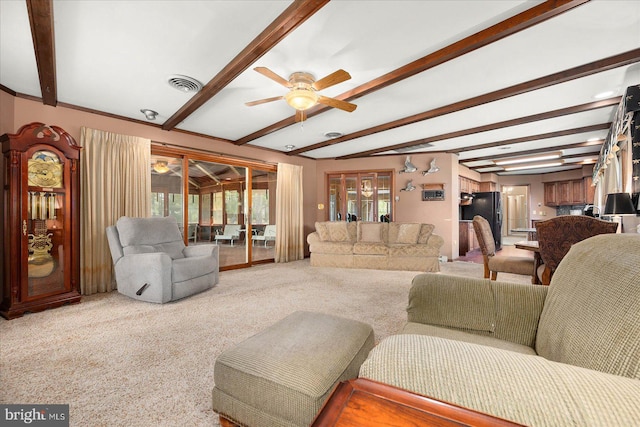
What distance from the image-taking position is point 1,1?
5.95 ft

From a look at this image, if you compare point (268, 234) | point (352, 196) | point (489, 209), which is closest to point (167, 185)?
point (268, 234)

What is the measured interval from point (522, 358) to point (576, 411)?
0.14 meters

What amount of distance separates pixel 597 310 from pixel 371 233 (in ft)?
16.4

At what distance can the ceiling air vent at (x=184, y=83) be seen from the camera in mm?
2811

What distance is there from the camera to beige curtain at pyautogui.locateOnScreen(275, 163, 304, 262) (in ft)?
20.0

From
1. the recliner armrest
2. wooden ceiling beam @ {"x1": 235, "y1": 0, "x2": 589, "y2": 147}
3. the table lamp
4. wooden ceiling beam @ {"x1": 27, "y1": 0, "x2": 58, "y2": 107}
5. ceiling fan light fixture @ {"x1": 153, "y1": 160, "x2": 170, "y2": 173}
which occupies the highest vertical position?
wooden ceiling beam @ {"x1": 235, "y1": 0, "x2": 589, "y2": 147}

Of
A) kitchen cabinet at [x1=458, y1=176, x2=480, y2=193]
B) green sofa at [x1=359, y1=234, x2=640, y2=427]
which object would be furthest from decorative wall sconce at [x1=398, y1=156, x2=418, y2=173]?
green sofa at [x1=359, y1=234, x2=640, y2=427]

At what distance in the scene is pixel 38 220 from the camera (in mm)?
2969

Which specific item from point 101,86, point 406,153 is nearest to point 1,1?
point 101,86

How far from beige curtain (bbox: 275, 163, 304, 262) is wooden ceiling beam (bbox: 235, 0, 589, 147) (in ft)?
10.4

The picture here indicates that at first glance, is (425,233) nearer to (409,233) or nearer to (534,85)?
(409,233)

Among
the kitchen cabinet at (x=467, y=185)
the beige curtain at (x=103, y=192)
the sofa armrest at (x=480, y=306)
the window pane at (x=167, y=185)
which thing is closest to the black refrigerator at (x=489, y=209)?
the kitchen cabinet at (x=467, y=185)

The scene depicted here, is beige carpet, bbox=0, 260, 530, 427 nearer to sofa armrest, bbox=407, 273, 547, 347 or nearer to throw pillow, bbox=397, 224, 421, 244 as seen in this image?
sofa armrest, bbox=407, 273, 547, 347

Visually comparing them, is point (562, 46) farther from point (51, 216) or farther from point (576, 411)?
point (51, 216)
